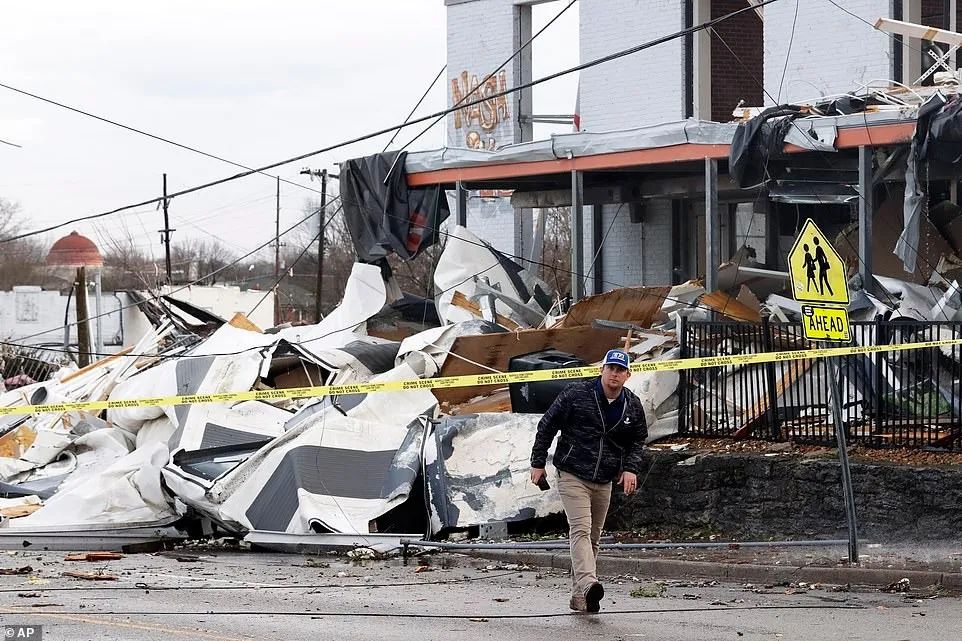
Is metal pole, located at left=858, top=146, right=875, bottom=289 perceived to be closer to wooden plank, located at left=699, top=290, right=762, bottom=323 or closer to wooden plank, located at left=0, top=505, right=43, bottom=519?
wooden plank, located at left=699, top=290, right=762, bottom=323

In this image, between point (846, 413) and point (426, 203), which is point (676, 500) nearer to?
point (846, 413)

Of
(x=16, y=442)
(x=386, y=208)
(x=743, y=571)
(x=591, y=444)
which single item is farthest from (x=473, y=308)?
(x=591, y=444)

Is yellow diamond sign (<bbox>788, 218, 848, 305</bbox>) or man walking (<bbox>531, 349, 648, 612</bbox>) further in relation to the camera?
yellow diamond sign (<bbox>788, 218, 848, 305</bbox>)

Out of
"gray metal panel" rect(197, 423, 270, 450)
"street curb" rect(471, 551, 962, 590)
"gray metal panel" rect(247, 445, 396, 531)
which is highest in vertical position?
"gray metal panel" rect(197, 423, 270, 450)

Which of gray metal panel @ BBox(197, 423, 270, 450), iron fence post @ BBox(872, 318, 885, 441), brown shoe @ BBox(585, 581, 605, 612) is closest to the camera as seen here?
brown shoe @ BBox(585, 581, 605, 612)

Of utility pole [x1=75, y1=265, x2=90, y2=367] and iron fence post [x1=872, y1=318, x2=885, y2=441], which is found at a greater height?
utility pole [x1=75, y1=265, x2=90, y2=367]

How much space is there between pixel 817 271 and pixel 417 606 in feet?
13.0

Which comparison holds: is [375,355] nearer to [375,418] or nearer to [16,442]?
[375,418]

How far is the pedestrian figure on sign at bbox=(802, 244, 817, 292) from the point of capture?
10188mm

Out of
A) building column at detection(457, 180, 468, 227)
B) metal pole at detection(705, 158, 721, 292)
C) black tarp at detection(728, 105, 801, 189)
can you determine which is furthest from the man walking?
building column at detection(457, 180, 468, 227)

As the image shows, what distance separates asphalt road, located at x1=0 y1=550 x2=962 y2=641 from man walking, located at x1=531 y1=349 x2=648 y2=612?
2.31ft

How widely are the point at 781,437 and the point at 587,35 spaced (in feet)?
47.9

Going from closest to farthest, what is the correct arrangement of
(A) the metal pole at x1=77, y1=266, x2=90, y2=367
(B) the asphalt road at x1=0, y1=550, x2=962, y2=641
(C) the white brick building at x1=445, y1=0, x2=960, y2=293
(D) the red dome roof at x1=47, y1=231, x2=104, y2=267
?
(B) the asphalt road at x1=0, y1=550, x2=962, y2=641 < (C) the white brick building at x1=445, y1=0, x2=960, y2=293 < (A) the metal pole at x1=77, y1=266, x2=90, y2=367 < (D) the red dome roof at x1=47, y1=231, x2=104, y2=267

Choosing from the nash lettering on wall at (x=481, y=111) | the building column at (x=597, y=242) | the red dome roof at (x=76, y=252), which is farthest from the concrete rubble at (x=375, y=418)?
the red dome roof at (x=76, y=252)
